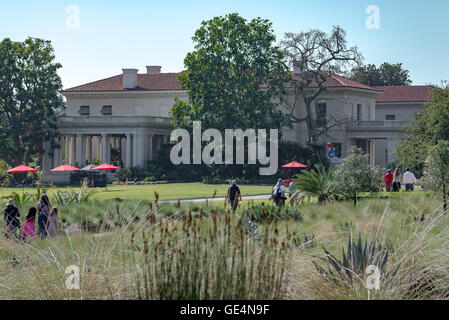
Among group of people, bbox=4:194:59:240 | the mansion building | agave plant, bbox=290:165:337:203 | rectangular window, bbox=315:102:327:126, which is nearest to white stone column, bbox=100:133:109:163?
the mansion building

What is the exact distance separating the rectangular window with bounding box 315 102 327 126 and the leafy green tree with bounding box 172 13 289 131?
33.7 feet

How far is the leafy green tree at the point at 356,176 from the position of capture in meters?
31.2

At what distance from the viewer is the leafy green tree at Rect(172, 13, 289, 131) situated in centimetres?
6100

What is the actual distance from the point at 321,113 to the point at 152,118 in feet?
53.4

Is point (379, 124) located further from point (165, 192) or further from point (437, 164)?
point (437, 164)

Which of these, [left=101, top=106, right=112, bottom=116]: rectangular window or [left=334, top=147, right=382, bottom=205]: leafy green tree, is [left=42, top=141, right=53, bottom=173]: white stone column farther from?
[left=334, top=147, right=382, bottom=205]: leafy green tree

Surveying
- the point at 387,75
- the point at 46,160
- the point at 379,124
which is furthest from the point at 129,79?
the point at 387,75

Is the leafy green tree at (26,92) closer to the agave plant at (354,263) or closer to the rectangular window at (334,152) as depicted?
the rectangular window at (334,152)

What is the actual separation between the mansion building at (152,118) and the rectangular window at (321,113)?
0.10m

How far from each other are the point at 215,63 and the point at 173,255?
54.6 meters

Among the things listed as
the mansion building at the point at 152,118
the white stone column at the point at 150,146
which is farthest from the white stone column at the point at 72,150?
the white stone column at the point at 150,146

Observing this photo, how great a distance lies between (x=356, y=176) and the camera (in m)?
32.4

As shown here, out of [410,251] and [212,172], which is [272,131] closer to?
[212,172]
